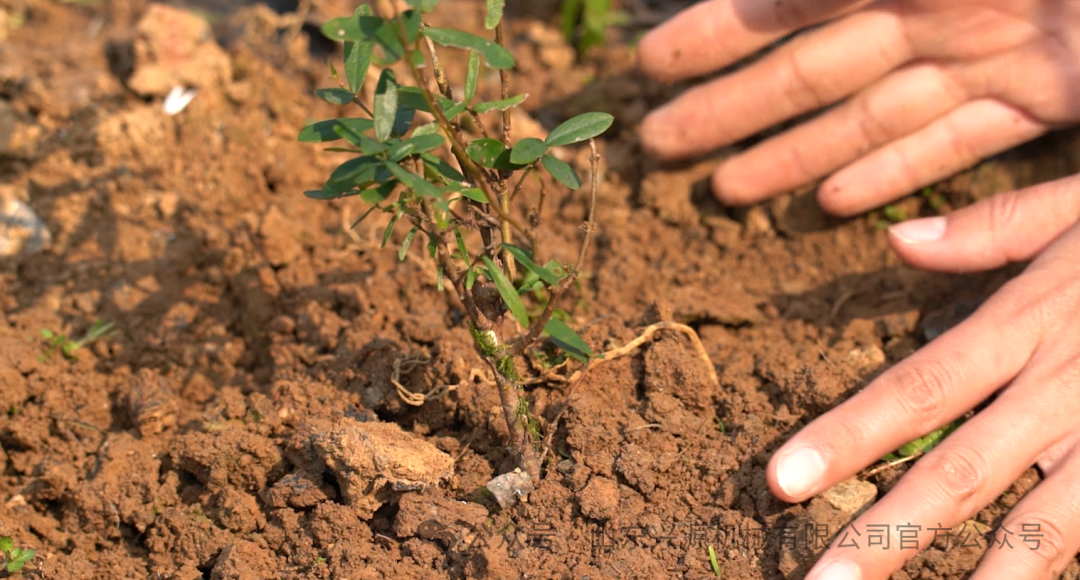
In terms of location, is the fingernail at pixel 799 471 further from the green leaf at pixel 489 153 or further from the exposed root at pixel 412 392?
the green leaf at pixel 489 153

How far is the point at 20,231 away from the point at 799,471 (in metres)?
2.84

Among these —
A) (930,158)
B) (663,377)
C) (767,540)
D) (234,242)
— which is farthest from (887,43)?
(234,242)

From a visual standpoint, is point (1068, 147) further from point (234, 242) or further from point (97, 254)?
point (97, 254)

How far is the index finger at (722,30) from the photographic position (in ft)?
10.3

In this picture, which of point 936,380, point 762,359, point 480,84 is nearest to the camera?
point 936,380

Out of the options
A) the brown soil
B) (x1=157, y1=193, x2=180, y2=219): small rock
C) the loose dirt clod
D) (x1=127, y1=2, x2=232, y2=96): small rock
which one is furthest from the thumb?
(x1=127, y1=2, x2=232, y2=96): small rock

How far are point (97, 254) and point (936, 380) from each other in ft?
9.32

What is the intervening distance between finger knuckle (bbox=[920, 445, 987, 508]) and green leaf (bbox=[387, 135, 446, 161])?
1.47m

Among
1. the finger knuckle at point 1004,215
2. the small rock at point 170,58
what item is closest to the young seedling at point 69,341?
the small rock at point 170,58

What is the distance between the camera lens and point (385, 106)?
1784 mm

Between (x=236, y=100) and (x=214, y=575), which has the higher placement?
(x=236, y=100)

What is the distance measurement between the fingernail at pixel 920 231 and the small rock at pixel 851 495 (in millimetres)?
849

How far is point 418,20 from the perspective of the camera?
5.50ft

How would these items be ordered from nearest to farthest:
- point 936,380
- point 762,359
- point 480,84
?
point 936,380
point 762,359
point 480,84
